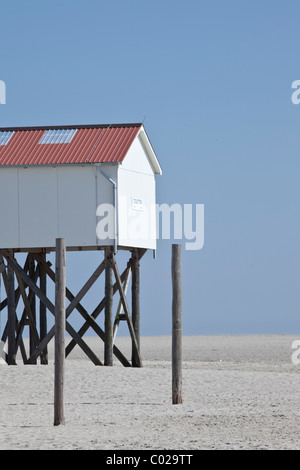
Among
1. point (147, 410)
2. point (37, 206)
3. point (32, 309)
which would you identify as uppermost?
point (37, 206)

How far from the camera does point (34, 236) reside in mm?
27422

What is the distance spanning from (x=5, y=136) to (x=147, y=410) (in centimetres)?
1249

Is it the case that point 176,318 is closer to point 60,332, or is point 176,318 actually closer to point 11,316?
point 60,332

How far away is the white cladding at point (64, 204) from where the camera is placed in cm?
A: 2706

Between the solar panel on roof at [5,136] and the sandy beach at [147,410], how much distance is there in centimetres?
649

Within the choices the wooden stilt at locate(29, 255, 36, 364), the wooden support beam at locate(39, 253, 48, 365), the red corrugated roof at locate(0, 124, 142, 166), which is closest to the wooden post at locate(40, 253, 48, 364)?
the wooden support beam at locate(39, 253, 48, 365)

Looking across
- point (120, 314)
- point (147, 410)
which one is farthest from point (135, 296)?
point (147, 410)

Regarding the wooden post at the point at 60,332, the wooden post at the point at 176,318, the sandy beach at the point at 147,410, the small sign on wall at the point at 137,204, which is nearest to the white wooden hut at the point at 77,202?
the small sign on wall at the point at 137,204

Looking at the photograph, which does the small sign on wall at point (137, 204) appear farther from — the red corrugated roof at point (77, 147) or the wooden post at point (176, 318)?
the wooden post at point (176, 318)

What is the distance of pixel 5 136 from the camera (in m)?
29.3

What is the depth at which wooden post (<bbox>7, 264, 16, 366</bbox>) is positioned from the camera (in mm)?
28266

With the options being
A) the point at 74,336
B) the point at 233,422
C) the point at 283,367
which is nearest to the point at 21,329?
the point at 74,336

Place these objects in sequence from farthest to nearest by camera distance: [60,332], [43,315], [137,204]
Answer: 1. [43,315]
2. [137,204]
3. [60,332]
